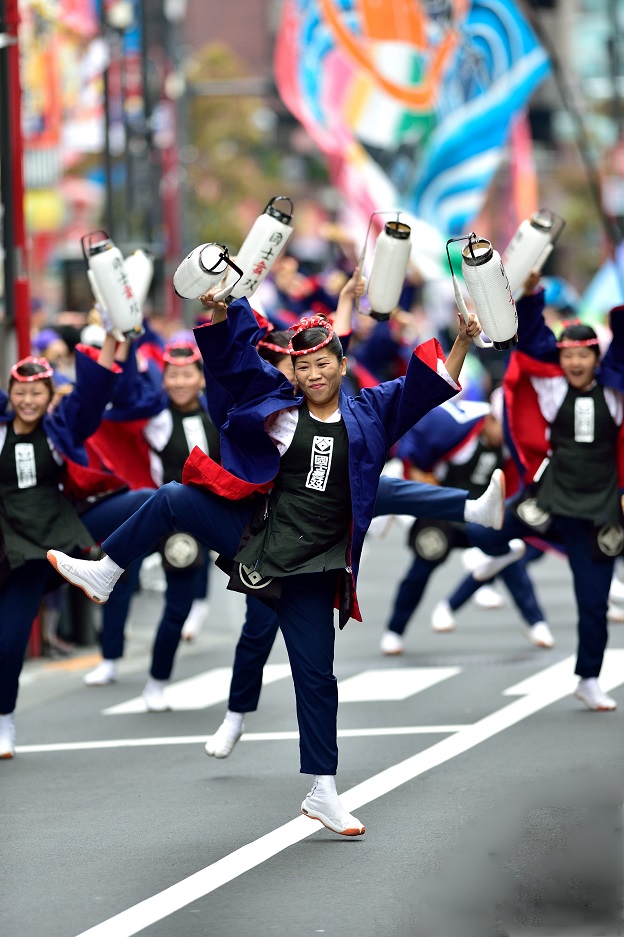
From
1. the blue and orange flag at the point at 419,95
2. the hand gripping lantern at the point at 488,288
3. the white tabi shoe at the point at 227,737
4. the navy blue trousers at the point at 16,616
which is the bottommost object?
the white tabi shoe at the point at 227,737

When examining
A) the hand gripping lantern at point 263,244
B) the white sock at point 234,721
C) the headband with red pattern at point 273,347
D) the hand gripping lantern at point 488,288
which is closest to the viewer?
the hand gripping lantern at point 488,288

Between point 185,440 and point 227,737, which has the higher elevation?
point 185,440

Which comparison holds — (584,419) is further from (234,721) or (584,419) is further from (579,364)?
(234,721)

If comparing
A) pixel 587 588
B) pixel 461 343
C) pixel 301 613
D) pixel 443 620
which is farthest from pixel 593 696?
pixel 443 620

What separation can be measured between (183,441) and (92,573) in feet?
8.96

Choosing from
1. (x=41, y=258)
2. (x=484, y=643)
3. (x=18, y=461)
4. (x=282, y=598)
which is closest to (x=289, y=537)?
(x=282, y=598)

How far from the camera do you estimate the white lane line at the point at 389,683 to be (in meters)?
10.1

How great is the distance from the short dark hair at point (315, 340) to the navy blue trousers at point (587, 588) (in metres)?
2.52

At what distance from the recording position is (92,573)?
7391 mm

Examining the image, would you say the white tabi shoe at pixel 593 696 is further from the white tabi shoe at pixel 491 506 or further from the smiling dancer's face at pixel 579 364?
the smiling dancer's face at pixel 579 364

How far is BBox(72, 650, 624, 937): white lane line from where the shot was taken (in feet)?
19.5

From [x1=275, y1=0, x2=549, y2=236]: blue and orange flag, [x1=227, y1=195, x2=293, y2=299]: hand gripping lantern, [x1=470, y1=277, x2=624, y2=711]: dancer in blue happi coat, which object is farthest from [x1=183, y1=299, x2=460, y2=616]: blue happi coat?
[x1=275, y1=0, x2=549, y2=236]: blue and orange flag

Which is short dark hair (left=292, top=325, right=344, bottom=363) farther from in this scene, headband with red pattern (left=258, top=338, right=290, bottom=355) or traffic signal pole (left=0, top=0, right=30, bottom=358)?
traffic signal pole (left=0, top=0, right=30, bottom=358)

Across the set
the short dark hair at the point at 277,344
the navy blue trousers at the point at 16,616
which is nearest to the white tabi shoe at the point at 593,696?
the short dark hair at the point at 277,344
